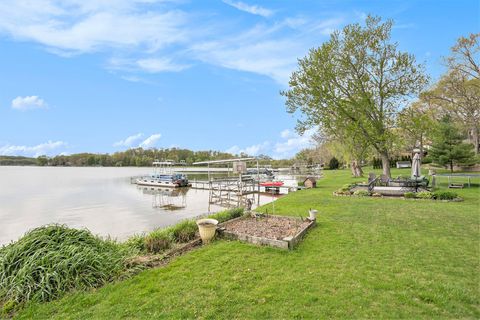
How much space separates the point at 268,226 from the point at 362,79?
14.0m

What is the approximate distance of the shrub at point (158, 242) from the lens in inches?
221

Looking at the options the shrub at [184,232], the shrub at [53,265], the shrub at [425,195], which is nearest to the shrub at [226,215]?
the shrub at [184,232]

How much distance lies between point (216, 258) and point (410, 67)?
689 inches

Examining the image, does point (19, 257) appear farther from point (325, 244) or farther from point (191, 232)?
point (325, 244)

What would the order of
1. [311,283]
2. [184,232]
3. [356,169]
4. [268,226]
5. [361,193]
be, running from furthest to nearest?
1. [356,169]
2. [361,193]
3. [268,226]
4. [184,232]
5. [311,283]

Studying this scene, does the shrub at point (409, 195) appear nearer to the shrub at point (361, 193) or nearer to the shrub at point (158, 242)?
the shrub at point (361, 193)

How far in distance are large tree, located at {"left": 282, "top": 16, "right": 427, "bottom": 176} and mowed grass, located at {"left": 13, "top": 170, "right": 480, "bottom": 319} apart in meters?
11.5

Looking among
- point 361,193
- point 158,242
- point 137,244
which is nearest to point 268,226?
point 158,242

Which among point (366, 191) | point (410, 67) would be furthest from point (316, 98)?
point (366, 191)

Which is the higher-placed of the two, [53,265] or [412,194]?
[412,194]

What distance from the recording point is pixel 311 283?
12.4 ft

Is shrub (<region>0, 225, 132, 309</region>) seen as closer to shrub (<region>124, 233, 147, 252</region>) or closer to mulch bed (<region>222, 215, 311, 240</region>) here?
shrub (<region>124, 233, 147, 252</region>)

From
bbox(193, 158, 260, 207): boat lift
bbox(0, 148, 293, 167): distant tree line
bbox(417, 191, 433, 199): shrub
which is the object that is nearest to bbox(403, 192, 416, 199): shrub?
bbox(417, 191, 433, 199): shrub

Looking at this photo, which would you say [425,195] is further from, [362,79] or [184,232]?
[184,232]
